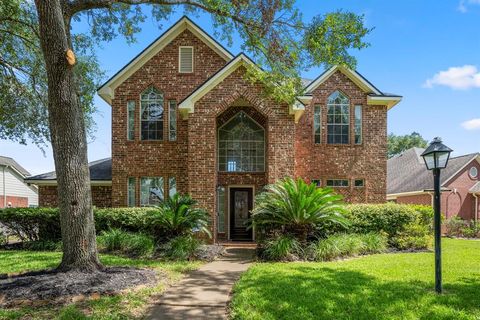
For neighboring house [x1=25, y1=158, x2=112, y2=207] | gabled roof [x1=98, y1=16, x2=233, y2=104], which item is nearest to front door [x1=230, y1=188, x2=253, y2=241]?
neighboring house [x1=25, y1=158, x2=112, y2=207]

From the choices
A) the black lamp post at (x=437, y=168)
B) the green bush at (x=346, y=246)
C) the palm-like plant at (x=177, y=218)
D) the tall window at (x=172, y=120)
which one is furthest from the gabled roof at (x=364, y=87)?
the black lamp post at (x=437, y=168)

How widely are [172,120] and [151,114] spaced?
3.12 feet

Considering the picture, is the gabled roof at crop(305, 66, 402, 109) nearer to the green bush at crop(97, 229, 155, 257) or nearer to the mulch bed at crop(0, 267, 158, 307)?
the green bush at crop(97, 229, 155, 257)

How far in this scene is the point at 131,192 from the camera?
15.0 meters

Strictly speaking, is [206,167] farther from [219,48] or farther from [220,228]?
[219,48]

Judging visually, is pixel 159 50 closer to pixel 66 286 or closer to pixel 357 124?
pixel 357 124

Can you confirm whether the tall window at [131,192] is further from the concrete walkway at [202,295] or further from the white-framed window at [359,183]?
the white-framed window at [359,183]

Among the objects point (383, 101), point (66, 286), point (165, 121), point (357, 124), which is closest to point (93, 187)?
point (165, 121)

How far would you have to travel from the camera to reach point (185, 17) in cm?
1489

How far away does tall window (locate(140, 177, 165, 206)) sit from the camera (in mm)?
14869

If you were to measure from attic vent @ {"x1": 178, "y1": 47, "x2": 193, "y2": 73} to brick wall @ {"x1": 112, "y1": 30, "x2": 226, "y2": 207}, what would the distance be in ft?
0.58

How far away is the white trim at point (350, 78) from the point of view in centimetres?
1522

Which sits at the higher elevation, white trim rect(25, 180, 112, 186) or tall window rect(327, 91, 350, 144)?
tall window rect(327, 91, 350, 144)

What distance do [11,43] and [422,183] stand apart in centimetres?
2288
